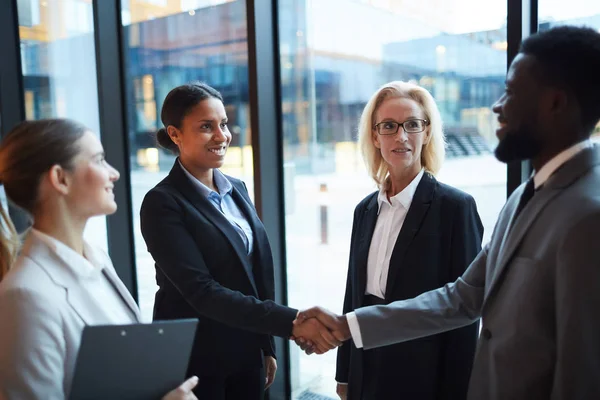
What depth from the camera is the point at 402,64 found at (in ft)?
7.53

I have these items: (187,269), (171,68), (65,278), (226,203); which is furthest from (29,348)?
(171,68)

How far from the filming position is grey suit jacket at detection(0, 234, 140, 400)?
0.98m

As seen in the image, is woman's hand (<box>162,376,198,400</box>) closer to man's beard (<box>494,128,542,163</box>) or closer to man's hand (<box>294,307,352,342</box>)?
man's hand (<box>294,307,352,342</box>)

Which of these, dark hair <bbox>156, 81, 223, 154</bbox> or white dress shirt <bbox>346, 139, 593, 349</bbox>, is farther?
dark hair <bbox>156, 81, 223, 154</bbox>

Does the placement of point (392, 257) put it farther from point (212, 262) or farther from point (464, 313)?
point (212, 262)

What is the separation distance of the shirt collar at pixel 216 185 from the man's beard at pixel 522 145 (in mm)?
1045

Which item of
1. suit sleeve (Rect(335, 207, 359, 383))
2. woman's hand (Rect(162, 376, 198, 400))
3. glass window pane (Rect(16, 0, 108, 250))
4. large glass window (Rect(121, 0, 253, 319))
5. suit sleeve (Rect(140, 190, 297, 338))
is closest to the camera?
woman's hand (Rect(162, 376, 198, 400))

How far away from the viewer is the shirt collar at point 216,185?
180 centimetres

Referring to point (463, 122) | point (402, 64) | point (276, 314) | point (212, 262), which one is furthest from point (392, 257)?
point (402, 64)

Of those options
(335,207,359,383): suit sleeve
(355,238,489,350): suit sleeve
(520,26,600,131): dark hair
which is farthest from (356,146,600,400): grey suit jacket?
(335,207,359,383): suit sleeve

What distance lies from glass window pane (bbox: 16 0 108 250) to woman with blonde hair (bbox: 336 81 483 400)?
7.37 feet

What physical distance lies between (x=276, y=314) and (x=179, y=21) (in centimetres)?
212

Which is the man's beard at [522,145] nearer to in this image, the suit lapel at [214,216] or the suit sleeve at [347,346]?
the suit sleeve at [347,346]

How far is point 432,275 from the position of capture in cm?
166
